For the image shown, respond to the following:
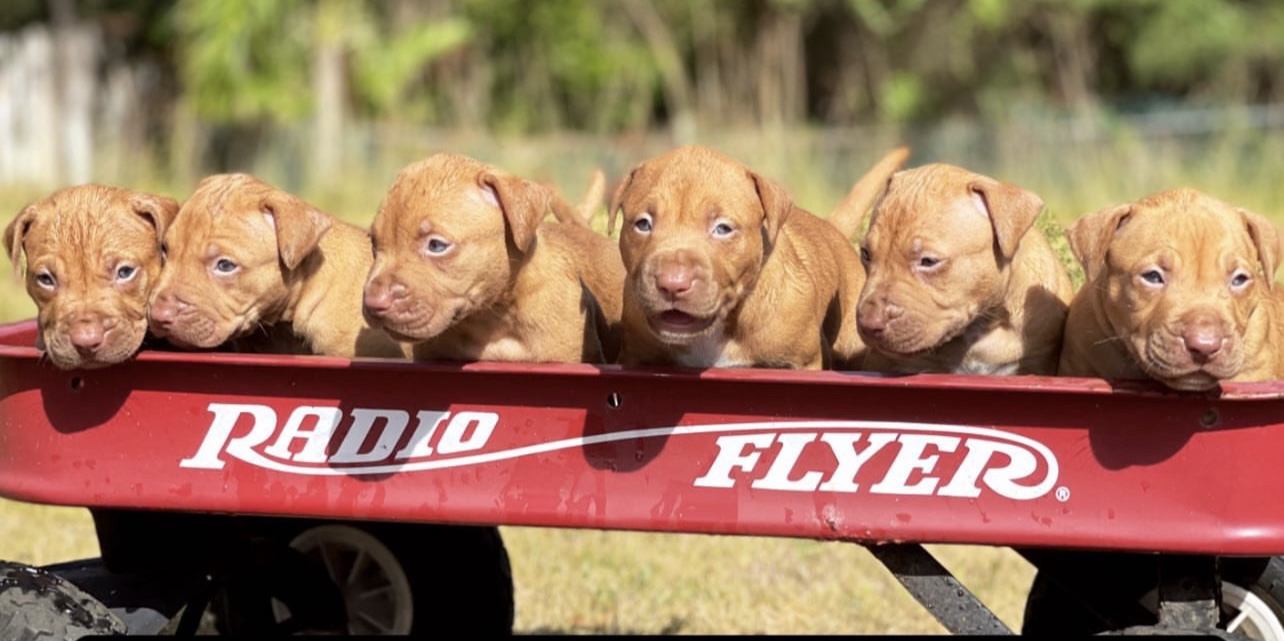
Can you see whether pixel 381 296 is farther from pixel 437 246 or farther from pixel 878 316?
pixel 878 316

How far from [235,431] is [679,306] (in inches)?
42.0

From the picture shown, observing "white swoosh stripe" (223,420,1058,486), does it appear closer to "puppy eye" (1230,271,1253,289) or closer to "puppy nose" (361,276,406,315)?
"puppy nose" (361,276,406,315)

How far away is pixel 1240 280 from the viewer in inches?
148

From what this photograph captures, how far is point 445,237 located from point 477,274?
14cm

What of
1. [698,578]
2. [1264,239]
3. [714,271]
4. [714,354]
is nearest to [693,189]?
[714,271]

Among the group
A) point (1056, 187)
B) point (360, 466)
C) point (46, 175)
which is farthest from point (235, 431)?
point (46, 175)

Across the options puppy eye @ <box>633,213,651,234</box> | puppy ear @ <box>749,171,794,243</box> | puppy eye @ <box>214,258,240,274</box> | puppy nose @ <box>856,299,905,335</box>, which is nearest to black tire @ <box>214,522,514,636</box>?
puppy eye @ <box>214,258,240,274</box>

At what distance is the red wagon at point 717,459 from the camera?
11.5ft

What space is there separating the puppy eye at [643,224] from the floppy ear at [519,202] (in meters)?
0.25

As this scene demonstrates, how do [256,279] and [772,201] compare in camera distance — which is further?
[256,279]

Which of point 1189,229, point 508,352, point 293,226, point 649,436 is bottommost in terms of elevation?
point 508,352

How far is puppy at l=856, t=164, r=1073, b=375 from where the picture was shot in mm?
4062

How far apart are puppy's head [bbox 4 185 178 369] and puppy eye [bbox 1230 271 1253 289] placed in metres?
2.54

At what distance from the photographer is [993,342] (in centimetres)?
441
